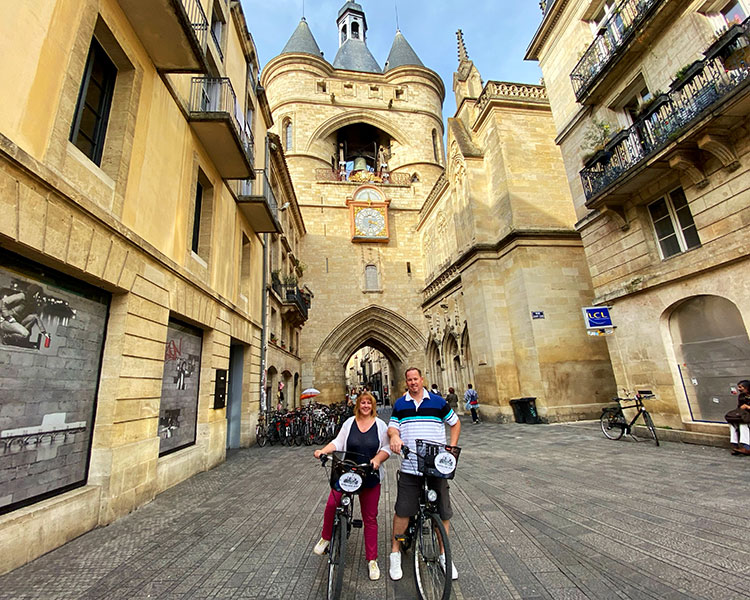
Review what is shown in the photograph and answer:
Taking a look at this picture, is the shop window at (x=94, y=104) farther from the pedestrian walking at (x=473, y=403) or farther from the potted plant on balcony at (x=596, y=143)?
the pedestrian walking at (x=473, y=403)

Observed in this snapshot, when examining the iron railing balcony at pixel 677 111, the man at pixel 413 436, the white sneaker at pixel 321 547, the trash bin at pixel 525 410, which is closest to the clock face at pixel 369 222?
the trash bin at pixel 525 410

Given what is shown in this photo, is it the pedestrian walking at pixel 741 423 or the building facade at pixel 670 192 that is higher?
the building facade at pixel 670 192

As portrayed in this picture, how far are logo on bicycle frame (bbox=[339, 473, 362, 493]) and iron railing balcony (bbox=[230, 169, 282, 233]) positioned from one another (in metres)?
8.26

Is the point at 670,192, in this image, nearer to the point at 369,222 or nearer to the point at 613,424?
the point at 613,424

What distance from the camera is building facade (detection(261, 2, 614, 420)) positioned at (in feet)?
41.6

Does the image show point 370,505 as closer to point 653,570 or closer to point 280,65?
point 653,570

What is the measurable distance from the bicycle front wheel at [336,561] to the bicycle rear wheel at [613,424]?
7626 mm

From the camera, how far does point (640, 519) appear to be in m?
3.41

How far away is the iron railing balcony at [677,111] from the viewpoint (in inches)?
217

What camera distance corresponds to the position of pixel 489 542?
3.15 m

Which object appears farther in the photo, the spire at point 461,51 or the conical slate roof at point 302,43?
the conical slate roof at point 302,43

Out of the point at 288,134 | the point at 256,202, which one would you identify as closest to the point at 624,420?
the point at 256,202

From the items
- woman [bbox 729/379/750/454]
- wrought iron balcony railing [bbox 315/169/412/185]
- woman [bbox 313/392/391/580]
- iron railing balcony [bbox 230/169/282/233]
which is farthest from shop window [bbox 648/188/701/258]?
wrought iron balcony railing [bbox 315/169/412/185]

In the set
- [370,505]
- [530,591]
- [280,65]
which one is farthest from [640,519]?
[280,65]
